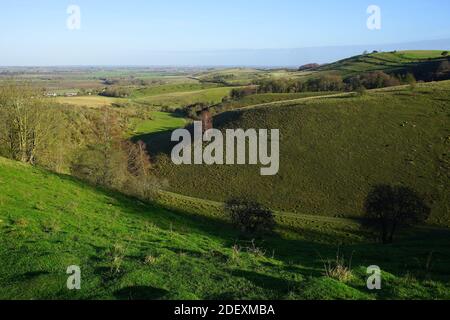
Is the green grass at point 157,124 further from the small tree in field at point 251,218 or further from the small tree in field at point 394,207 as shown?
the small tree in field at point 394,207

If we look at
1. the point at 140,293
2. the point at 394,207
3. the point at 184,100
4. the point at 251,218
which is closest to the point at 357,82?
the point at 184,100

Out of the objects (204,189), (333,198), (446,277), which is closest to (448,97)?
(333,198)

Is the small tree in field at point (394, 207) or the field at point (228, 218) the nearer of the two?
the field at point (228, 218)

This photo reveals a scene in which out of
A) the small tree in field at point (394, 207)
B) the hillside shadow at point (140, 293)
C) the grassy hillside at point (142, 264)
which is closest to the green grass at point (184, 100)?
the small tree in field at point (394, 207)

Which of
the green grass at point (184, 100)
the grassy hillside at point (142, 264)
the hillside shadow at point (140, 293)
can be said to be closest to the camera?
the hillside shadow at point (140, 293)

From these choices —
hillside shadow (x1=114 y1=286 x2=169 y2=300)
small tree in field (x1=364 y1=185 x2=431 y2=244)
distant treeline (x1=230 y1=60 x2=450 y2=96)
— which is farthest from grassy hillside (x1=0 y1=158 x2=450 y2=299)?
distant treeline (x1=230 y1=60 x2=450 y2=96)

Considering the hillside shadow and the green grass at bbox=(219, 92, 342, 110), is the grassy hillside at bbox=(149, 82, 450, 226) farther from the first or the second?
the hillside shadow
